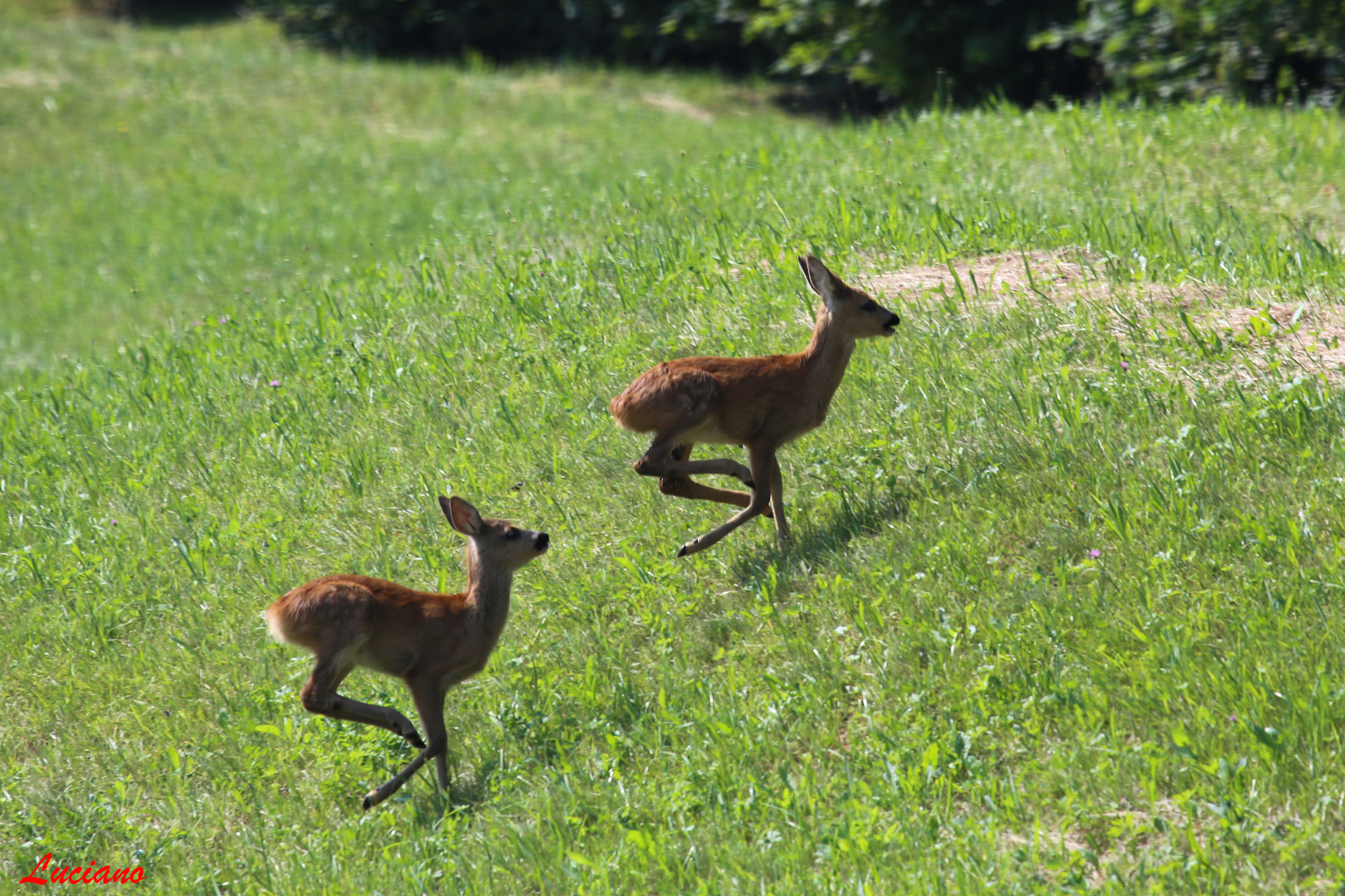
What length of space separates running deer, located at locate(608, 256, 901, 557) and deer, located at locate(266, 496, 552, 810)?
2.94 ft

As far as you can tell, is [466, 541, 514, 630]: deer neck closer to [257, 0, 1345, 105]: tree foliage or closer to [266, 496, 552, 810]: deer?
[266, 496, 552, 810]: deer

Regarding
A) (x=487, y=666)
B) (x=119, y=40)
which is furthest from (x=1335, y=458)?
(x=119, y=40)

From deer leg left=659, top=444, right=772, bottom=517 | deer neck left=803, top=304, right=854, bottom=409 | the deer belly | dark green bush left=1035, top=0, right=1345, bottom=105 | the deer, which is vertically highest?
dark green bush left=1035, top=0, right=1345, bottom=105

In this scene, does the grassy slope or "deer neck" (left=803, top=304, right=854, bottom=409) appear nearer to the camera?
"deer neck" (left=803, top=304, right=854, bottom=409)

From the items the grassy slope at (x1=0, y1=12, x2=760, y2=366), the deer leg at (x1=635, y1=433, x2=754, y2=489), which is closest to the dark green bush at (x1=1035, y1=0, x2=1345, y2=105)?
the grassy slope at (x1=0, y1=12, x2=760, y2=366)

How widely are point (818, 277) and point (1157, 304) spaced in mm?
2348

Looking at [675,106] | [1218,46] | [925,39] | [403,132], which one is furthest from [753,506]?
[675,106]

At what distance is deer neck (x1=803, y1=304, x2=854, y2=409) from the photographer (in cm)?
686

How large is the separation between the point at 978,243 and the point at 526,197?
6.60 metres

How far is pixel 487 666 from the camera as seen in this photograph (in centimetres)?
653

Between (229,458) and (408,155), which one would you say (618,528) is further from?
(408,155)

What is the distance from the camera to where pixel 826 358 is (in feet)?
22.6

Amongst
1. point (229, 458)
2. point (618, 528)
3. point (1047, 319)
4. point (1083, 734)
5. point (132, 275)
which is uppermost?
point (1047, 319)
